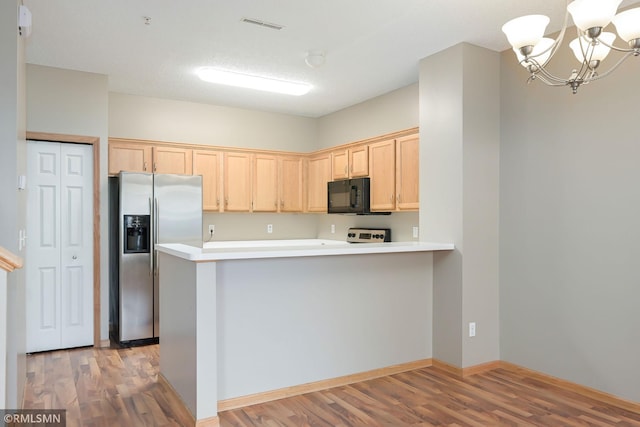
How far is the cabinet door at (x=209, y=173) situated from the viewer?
5.29 metres

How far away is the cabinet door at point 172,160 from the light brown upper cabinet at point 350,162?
172 cm

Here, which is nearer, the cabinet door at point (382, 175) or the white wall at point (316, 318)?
the white wall at point (316, 318)

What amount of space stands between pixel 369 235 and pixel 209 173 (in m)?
2.04

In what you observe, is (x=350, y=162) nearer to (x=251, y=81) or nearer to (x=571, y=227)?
(x=251, y=81)

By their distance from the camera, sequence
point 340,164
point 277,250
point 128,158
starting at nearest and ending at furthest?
1. point 277,250
2. point 128,158
3. point 340,164

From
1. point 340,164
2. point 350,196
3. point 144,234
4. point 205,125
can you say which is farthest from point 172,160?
point 350,196

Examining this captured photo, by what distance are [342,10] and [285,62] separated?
1090 mm

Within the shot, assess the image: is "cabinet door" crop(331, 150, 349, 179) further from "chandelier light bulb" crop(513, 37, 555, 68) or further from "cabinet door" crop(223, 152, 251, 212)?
"chandelier light bulb" crop(513, 37, 555, 68)

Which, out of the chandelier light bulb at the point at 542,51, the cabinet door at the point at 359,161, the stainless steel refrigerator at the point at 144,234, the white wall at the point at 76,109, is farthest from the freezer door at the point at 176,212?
the chandelier light bulb at the point at 542,51

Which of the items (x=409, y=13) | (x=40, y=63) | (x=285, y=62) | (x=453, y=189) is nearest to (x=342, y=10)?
(x=409, y=13)

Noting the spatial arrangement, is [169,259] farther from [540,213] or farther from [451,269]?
[540,213]

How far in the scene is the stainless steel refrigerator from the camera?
4.38m

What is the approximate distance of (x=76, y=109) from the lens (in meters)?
4.27

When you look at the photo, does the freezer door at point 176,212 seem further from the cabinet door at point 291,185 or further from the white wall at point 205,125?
the cabinet door at point 291,185
